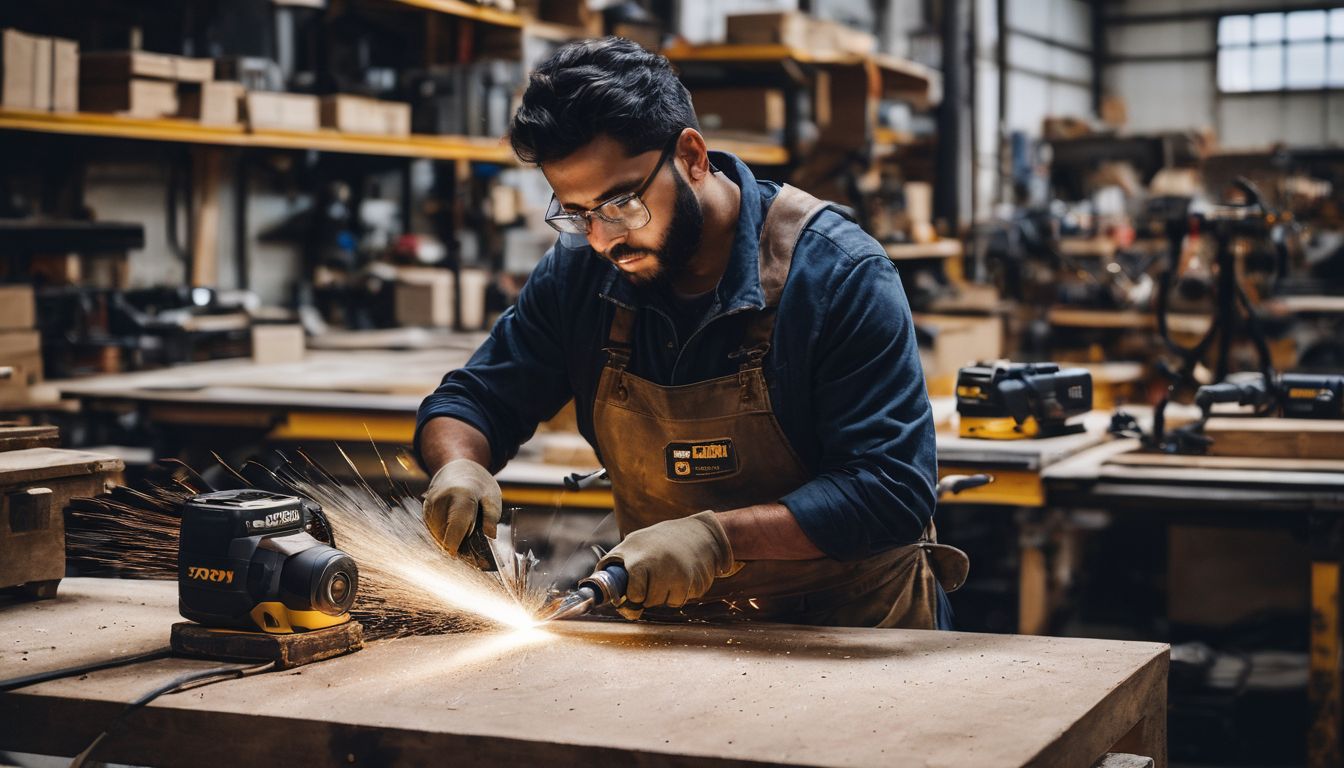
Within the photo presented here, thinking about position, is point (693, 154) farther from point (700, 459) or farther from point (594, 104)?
point (700, 459)

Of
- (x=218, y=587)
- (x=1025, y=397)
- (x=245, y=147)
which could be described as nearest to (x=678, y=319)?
(x=218, y=587)

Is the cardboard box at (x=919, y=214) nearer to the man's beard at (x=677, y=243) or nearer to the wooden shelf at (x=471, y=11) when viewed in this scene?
the wooden shelf at (x=471, y=11)

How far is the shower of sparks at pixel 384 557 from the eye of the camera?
2.14 metres

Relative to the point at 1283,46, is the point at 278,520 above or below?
below

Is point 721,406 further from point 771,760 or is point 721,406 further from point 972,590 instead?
point 972,590

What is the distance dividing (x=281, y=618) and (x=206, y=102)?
11.3 ft

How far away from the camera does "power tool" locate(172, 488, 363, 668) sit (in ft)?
6.13

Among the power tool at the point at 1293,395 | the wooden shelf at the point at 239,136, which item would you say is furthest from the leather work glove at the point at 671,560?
the wooden shelf at the point at 239,136

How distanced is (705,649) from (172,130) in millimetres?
3498

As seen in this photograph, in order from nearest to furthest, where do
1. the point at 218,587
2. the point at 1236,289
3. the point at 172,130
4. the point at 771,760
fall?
1. the point at 771,760
2. the point at 218,587
3. the point at 1236,289
4. the point at 172,130

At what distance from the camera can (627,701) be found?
168 centimetres

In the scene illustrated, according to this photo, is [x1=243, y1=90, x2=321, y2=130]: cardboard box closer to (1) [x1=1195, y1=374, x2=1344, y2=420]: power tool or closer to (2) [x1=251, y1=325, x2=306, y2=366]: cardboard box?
(2) [x1=251, y1=325, x2=306, y2=366]: cardboard box

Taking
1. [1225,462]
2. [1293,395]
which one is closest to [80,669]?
[1225,462]

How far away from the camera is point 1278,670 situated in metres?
4.34
